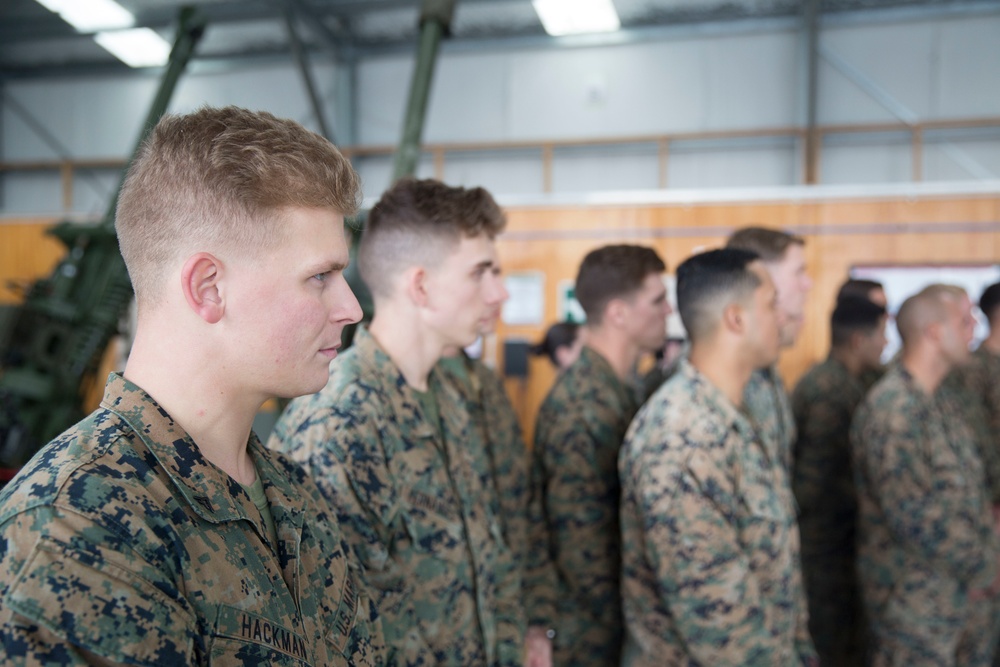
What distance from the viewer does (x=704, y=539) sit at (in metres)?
1.77

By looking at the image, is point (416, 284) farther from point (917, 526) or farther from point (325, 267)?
point (917, 526)

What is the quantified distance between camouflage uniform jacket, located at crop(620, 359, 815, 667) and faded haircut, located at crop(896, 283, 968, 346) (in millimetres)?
1204

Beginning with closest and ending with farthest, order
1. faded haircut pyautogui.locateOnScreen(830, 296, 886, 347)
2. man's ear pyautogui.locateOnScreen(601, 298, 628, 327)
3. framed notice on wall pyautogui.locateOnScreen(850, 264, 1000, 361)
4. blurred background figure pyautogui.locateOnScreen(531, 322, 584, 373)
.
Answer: man's ear pyautogui.locateOnScreen(601, 298, 628, 327)
faded haircut pyautogui.locateOnScreen(830, 296, 886, 347)
blurred background figure pyautogui.locateOnScreen(531, 322, 584, 373)
framed notice on wall pyautogui.locateOnScreen(850, 264, 1000, 361)

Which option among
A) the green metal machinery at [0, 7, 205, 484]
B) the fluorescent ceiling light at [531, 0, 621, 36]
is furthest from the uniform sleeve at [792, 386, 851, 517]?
the fluorescent ceiling light at [531, 0, 621, 36]

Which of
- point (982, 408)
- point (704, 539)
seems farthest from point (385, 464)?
point (982, 408)

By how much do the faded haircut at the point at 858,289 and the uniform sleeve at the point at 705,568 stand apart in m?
2.36

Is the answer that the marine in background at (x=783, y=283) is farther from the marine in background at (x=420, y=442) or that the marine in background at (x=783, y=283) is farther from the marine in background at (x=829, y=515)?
the marine in background at (x=420, y=442)

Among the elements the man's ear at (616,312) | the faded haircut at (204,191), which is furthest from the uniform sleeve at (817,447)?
the faded haircut at (204,191)

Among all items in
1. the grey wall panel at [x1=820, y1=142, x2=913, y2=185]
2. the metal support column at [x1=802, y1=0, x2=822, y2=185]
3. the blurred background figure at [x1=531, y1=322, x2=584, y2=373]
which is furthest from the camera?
the grey wall panel at [x1=820, y1=142, x2=913, y2=185]

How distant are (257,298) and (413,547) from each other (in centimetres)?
77

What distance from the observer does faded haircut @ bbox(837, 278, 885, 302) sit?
3.80 metres

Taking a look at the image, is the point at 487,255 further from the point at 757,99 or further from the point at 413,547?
the point at 757,99

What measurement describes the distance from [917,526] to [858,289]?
1.58 meters

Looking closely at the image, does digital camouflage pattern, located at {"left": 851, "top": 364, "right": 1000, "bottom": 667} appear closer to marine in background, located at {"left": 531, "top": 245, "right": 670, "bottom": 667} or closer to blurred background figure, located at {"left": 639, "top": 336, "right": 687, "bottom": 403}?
blurred background figure, located at {"left": 639, "top": 336, "right": 687, "bottom": 403}
